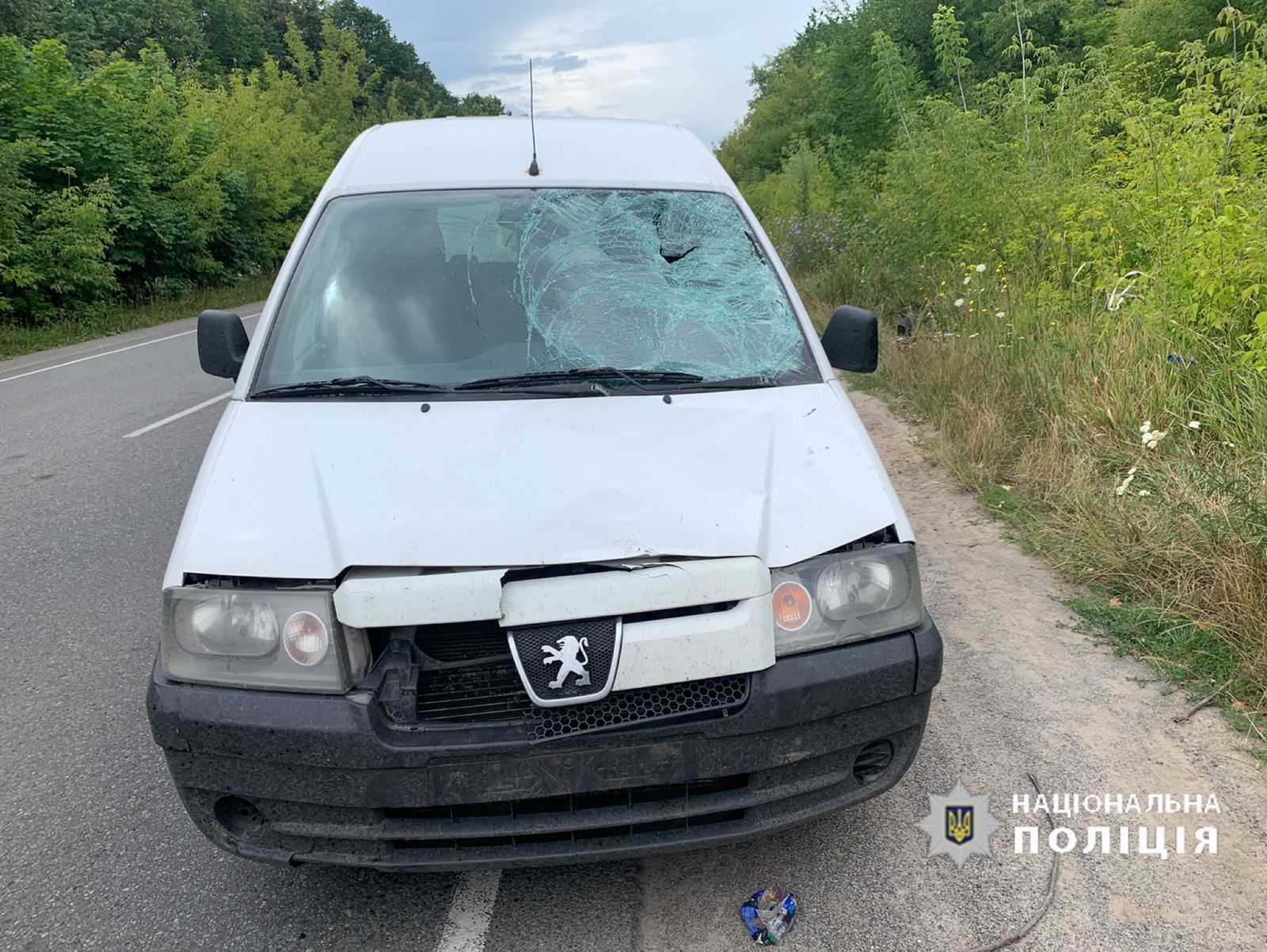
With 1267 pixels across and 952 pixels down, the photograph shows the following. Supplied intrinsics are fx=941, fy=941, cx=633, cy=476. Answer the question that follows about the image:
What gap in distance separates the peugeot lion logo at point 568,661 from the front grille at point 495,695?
62 millimetres

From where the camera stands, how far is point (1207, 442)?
450cm

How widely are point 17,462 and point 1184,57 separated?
8.93m

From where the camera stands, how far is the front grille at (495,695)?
212cm

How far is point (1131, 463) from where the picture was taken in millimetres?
4770

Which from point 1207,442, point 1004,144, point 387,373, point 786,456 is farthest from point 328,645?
point 1004,144

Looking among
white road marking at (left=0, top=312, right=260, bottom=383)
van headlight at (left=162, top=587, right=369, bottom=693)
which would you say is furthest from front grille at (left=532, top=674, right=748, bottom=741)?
white road marking at (left=0, top=312, right=260, bottom=383)

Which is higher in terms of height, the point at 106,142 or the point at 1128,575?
the point at 106,142

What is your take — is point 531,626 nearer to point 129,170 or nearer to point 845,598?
point 845,598

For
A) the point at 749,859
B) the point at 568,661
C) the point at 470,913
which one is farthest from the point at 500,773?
the point at 749,859

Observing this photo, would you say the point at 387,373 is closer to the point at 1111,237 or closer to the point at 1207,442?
the point at 1207,442

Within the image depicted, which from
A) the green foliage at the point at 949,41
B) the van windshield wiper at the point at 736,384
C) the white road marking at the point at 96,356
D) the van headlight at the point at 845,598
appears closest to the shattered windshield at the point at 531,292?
the van windshield wiper at the point at 736,384

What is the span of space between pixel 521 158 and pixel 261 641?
7.25ft

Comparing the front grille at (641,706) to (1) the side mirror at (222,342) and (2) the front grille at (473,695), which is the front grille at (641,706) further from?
(1) the side mirror at (222,342)

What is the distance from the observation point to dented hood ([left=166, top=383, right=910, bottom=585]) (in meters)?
2.22
